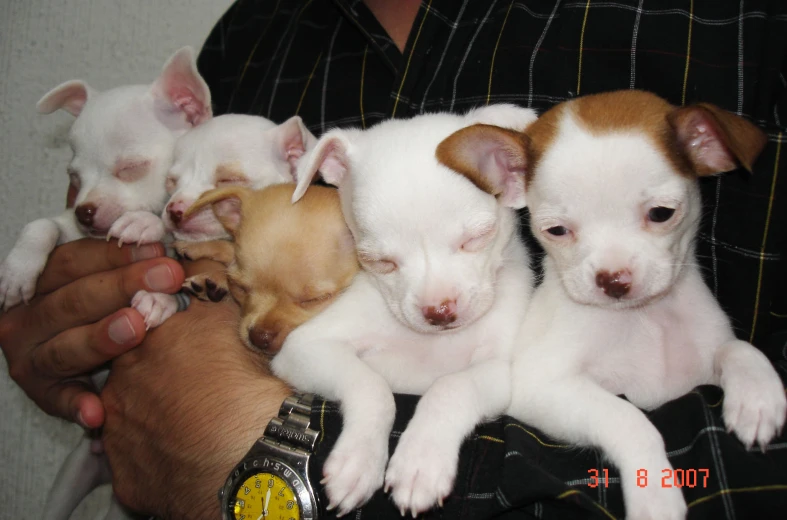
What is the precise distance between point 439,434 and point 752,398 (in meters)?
0.78

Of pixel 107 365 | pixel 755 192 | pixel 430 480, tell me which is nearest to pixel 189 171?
pixel 107 365

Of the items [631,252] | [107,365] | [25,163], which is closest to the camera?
[631,252]

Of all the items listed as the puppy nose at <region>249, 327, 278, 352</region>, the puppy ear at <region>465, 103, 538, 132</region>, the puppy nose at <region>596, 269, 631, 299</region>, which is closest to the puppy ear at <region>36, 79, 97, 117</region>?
the puppy nose at <region>249, 327, 278, 352</region>

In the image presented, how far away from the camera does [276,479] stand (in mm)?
1688

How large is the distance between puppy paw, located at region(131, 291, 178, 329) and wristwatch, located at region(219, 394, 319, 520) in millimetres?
857

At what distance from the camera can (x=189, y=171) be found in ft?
8.52

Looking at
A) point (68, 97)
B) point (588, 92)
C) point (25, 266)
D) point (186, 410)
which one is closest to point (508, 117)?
point (588, 92)

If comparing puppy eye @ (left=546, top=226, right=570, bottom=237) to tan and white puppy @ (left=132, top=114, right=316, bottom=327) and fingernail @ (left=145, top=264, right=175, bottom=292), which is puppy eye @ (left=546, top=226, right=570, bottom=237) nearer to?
tan and white puppy @ (left=132, top=114, right=316, bottom=327)

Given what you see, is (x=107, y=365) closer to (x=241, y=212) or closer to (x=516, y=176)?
(x=241, y=212)

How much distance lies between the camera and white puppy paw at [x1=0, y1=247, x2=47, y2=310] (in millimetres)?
2559

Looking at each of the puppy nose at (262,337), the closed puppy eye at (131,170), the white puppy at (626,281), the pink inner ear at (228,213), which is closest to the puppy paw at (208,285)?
the pink inner ear at (228,213)

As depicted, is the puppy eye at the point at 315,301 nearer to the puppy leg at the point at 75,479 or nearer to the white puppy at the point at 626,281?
the white puppy at the point at 626,281

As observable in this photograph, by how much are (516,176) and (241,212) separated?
105 centimetres

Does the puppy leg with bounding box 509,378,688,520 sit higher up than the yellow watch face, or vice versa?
the puppy leg with bounding box 509,378,688,520
